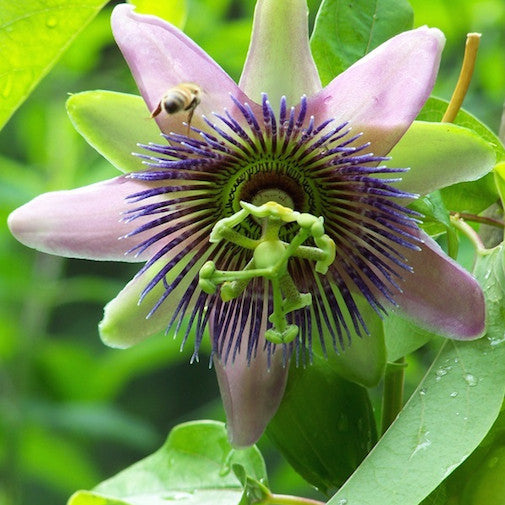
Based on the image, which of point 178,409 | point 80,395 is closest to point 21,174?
point 80,395

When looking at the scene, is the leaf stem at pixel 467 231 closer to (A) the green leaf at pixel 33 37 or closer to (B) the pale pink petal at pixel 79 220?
(B) the pale pink petal at pixel 79 220

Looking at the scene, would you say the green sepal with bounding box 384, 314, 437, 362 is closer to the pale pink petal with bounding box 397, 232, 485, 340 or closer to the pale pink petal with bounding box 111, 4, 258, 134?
the pale pink petal with bounding box 397, 232, 485, 340

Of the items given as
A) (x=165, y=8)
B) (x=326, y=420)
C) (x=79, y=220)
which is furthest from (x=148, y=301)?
(x=165, y=8)

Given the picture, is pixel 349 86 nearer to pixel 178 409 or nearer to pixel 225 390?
pixel 225 390

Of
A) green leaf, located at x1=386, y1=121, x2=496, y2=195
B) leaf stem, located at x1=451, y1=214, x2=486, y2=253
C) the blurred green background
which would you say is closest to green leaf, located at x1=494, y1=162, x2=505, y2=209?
green leaf, located at x1=386, y1=121, x2=496, y2=195

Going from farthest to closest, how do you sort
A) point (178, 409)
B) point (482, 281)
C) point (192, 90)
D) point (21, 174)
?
point (178, 409) < point (21, 174) < point (482, 281) < point (192, 90)

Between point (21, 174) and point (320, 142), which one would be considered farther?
point (21, 174)

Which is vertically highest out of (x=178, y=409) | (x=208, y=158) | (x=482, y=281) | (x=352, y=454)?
(x=208, y=158)

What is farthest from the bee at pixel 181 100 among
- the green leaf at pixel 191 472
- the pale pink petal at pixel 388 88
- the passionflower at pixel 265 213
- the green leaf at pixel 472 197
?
the green leaf at pixel 191 472
